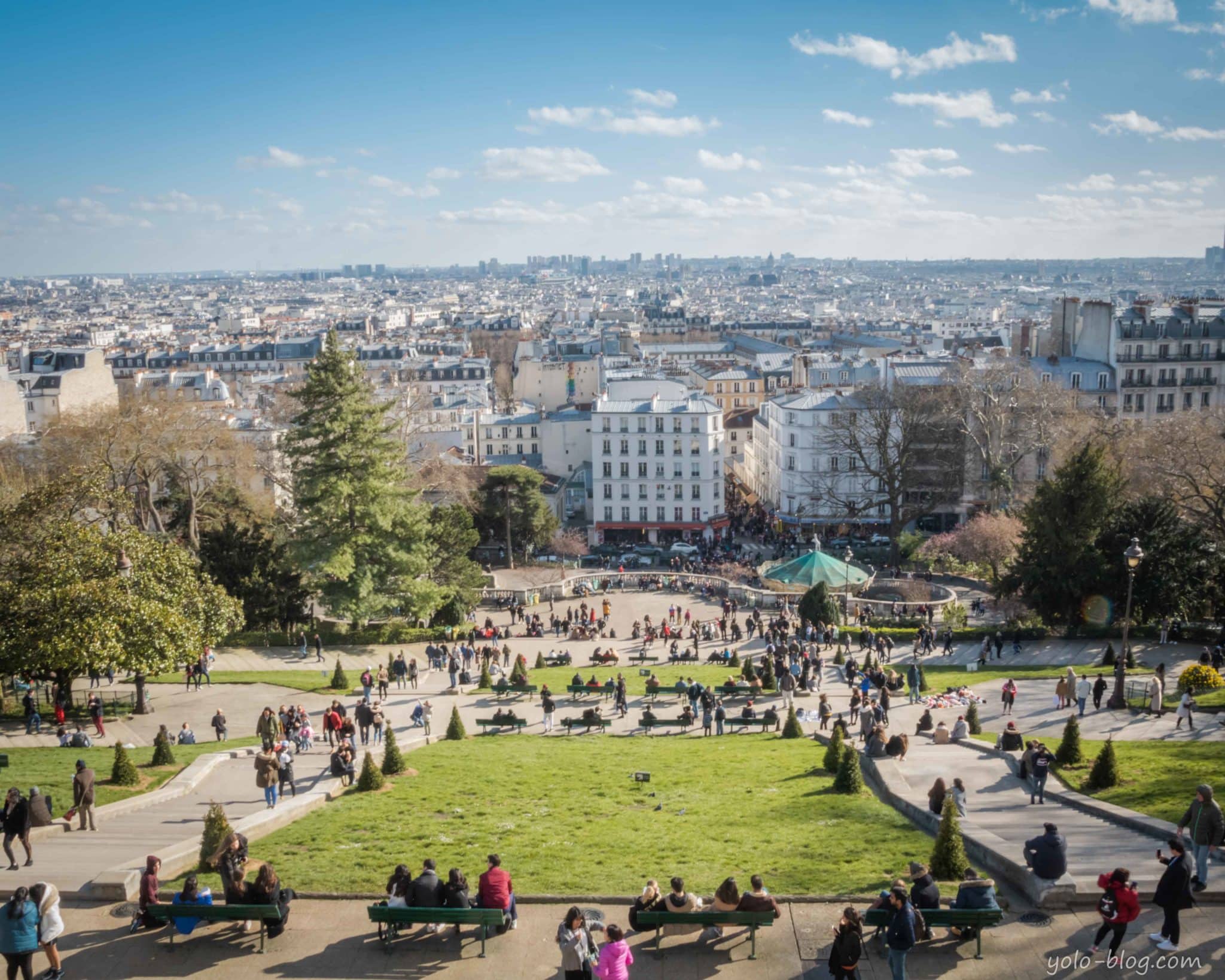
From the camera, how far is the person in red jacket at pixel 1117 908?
12.5 m

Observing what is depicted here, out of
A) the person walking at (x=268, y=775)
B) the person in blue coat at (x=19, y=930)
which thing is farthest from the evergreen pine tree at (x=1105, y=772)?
the person in blue coat at (x=19, y=930)

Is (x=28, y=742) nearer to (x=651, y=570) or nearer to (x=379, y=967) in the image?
(x=379, y=967)

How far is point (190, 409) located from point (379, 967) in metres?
46.0

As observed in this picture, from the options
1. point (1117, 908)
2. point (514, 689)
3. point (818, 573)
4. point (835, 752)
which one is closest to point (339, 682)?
point (514, 689)

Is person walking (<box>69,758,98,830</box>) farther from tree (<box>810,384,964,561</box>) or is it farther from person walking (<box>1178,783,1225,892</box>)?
tree (<box>810,384,964,561</box>)

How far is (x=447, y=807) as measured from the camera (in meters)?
19.8

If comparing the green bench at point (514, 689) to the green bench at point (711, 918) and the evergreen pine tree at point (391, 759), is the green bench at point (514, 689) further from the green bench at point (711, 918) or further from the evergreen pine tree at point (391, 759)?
the green bench at point (711, 918)

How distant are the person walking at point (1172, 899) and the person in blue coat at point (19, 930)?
12538 mm

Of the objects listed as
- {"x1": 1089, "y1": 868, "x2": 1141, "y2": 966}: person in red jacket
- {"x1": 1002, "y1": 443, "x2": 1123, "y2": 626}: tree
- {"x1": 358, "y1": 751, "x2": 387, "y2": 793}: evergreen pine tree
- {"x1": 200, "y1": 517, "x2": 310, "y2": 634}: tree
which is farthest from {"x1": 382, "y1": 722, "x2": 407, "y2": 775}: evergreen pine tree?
{"x1": 1002, "y1": 443, "x2": 1123, "y2": 626}: tree

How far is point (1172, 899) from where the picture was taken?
41.6 feet

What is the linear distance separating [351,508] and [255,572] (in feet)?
15.6

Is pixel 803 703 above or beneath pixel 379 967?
beneath

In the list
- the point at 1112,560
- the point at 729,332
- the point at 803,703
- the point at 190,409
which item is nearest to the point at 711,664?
the point at 803,703

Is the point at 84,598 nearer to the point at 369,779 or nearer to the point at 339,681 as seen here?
the point at 339,681
